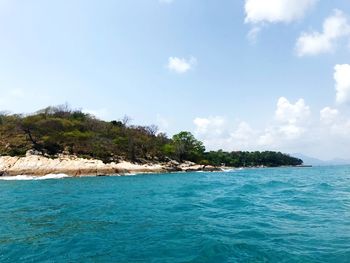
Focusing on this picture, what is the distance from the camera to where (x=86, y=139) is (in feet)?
345

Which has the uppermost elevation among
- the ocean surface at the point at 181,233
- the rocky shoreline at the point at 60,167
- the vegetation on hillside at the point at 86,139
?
the vegetation on hillside at the point at 86,139

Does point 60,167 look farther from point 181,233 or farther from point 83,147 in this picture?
point 181,233

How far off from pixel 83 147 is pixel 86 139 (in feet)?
17.1

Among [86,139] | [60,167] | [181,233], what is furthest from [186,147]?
[181,233]

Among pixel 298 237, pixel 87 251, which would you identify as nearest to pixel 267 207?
pixel 298 237

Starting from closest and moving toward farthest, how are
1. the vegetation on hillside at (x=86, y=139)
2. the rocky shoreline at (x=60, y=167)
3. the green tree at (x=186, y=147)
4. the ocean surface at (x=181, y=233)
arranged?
the ocean surface at (x=181, y=233)
the rocky shoreline at (x=60, y=167)
the vegetation on hillside at (x=86, y=139)
the green tree at (x=186, y=147)

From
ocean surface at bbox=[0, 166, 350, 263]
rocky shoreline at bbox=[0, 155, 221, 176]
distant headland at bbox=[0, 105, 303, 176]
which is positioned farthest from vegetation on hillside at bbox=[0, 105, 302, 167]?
ocean surface at bbox=[0, 166, 350, 263]

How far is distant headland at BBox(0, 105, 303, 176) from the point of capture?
275 feet

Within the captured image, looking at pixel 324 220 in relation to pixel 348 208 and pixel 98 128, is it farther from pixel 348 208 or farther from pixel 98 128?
pixel 98 128

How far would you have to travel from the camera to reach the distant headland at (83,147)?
83.9 metres

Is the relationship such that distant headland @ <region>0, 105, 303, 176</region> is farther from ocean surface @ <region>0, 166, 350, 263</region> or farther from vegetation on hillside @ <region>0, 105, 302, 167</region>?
ocean surface @ <region>0, 166, 350, 263</region>

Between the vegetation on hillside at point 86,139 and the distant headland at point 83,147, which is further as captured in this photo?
the vegetation on hillside at point 86,139

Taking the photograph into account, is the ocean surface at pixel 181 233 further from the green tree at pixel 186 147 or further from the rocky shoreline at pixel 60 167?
the green tree at pixel 186 147

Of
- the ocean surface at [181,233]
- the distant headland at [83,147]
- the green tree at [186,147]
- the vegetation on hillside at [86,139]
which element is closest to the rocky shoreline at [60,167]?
the distant headland at [83,147]
